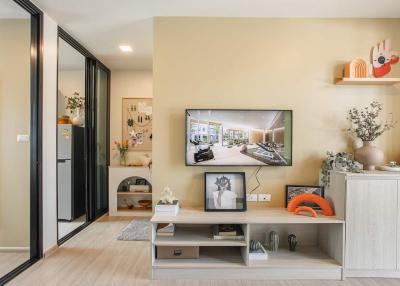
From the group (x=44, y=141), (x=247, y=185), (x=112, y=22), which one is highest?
(x=112, y=22)

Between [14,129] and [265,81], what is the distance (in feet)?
8.94

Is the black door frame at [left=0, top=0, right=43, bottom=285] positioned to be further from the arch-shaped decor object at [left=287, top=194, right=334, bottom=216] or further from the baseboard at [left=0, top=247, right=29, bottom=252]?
the arch-shaped decor object at [left=287, top=194, right=334, bottom=216]

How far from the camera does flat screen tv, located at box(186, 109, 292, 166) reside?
2.91m

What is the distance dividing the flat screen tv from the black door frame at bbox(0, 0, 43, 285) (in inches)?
60.0

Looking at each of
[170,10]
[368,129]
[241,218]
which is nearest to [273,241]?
[241,218]

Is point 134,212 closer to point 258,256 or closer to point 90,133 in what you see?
point 90,133

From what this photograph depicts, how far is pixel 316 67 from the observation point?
9.88 feet

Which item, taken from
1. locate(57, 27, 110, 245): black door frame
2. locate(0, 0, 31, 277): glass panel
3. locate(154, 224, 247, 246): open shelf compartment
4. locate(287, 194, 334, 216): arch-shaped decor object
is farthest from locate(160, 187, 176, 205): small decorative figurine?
locate(57, 27, 110, 245): black door frame

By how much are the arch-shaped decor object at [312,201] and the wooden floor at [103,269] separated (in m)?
0.62

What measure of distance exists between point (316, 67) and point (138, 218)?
11.2 feet

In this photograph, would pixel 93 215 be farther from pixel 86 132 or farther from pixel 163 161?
pixel 163 161

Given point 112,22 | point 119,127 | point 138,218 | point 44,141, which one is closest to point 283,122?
point 112,22

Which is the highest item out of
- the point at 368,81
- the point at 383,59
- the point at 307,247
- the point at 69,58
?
A: the point at 69,58

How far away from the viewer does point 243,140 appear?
2926 millimetres
